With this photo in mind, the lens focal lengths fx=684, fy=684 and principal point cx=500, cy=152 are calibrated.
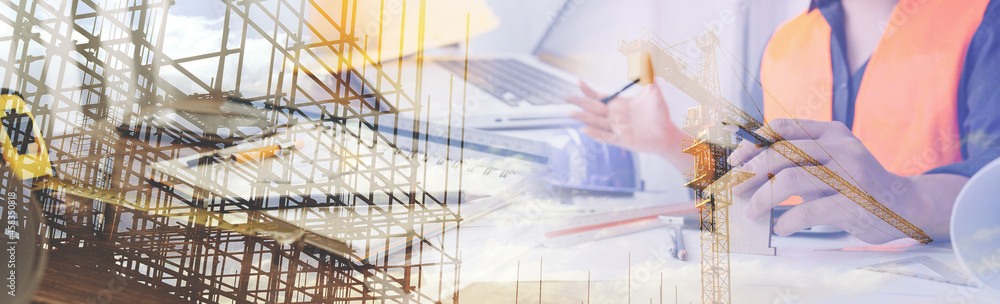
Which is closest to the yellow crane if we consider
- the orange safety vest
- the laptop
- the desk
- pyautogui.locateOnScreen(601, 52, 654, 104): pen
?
pyautogui.locateOnScreen(601, 52, 654, 104): pen

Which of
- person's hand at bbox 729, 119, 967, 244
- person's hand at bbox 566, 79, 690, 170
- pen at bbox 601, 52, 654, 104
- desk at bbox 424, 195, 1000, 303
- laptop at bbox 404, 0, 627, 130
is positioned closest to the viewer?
desk at bbox 424, 195, 1000, 303

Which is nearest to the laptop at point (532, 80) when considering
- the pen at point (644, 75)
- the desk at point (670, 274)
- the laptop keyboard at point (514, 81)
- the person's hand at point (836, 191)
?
the laptop keyboard at point (514, 81)

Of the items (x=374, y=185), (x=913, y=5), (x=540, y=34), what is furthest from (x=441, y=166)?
(x=913, y=5)

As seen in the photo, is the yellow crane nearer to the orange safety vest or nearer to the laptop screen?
the laptop screen

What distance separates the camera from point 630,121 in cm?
1443

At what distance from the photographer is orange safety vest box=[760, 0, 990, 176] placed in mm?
12477

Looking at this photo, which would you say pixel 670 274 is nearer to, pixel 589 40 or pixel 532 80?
pixel 532 80

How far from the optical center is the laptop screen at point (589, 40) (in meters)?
14.5

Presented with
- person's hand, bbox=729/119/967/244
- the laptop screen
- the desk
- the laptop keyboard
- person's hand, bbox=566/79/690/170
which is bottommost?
the desk

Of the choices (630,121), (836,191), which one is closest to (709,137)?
(630,121)

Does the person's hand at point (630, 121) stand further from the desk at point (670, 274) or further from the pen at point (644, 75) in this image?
the desk at point (670, 274)

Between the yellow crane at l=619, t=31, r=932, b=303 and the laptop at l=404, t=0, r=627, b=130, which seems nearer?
the yellow crane at l=619, t=31, r=932, b=303

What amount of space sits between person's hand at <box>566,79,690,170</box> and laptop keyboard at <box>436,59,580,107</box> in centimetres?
37

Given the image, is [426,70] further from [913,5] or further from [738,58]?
[913,5]
